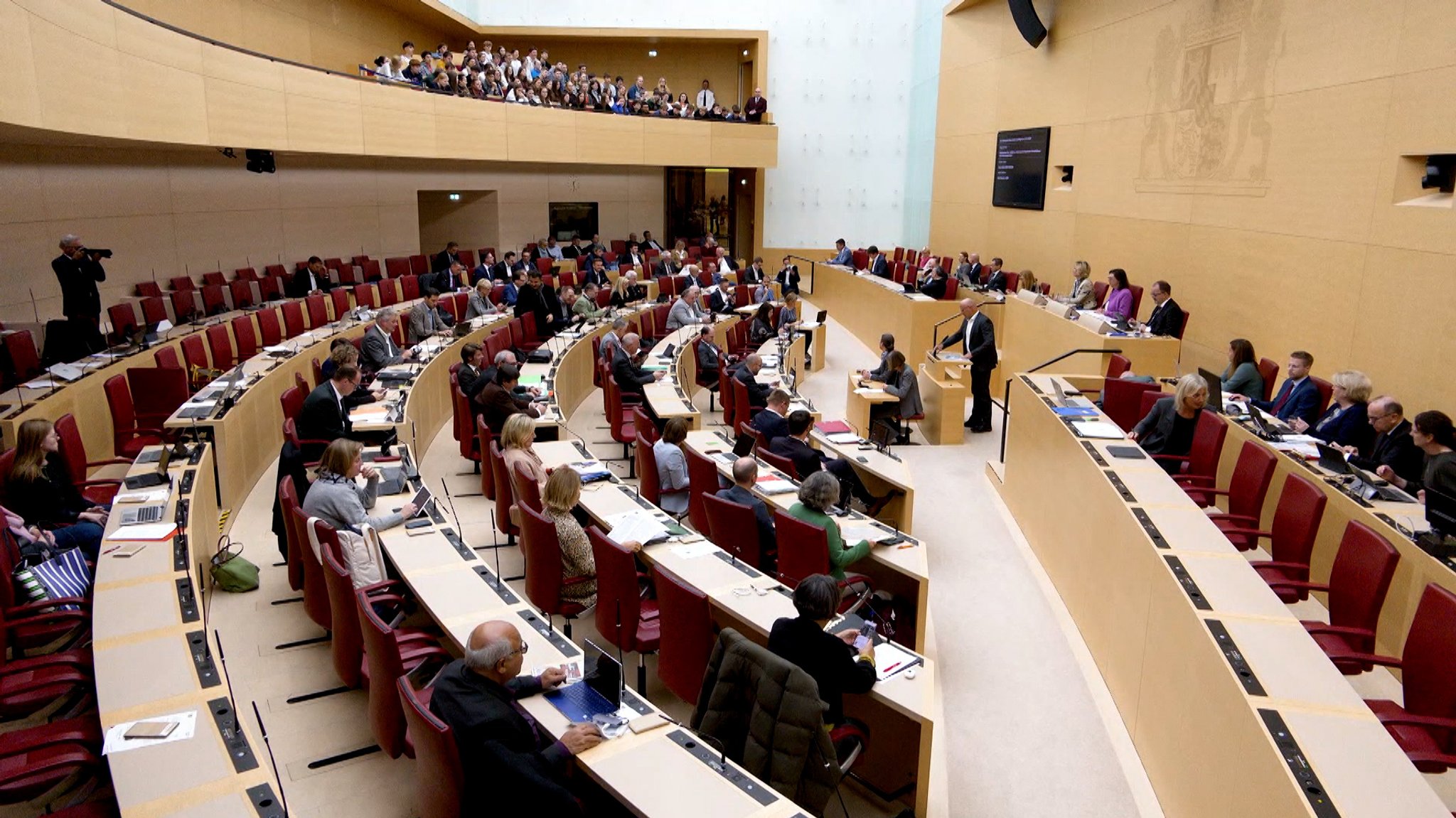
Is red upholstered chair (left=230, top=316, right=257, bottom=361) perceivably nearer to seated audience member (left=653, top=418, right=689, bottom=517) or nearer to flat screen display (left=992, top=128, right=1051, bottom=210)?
seated audience member (left=653, top=418, right=689, bottom=517)

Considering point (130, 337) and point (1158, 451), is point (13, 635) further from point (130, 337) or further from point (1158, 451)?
point (1158, 451)

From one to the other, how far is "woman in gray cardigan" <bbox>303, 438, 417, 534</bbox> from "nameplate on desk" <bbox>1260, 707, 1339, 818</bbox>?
4536mm

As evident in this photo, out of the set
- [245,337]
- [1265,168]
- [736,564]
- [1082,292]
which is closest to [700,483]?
[736,564]

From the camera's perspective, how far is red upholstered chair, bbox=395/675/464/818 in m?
3.37

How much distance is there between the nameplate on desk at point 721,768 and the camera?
3424mm

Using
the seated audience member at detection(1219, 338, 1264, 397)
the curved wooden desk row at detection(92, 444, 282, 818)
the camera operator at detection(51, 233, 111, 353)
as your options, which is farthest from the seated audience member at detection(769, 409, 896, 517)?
the camera operator at detection(51, 233, 111, 353)

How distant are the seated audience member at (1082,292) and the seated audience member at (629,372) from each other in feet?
19.6

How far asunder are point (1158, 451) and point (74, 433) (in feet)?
27.0

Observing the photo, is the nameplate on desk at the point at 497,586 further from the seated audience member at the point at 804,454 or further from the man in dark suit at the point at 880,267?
the man in dark suit at the point at 880,267

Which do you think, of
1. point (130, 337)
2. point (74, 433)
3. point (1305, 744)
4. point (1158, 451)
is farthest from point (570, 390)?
point (1305, 744)

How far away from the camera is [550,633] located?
4.49 m

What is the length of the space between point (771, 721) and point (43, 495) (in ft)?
16.0

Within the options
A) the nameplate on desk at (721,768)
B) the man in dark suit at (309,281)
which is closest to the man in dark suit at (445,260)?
the man in dark suit at (309,281)

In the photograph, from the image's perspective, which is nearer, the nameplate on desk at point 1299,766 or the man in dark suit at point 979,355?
the nameplate on desk at point 1299,766
